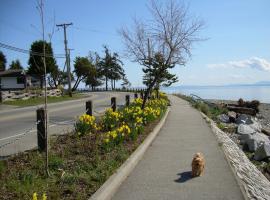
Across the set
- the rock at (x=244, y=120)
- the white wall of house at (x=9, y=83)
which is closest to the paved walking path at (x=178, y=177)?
the rock at (x=244, y=120)

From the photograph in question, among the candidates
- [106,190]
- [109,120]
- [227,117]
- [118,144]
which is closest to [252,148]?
[109,120]

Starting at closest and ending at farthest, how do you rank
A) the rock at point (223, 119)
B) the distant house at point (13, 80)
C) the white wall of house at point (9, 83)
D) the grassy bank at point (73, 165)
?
the grassy bank at point (73, 165), the rock at point (223, 119), the distant house at point (13, 80), the white wall of house at point (9, 83)

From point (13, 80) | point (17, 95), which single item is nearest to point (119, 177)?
point (17, 95)

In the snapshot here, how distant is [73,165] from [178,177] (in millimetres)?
1934

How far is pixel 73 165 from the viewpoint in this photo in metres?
7.89

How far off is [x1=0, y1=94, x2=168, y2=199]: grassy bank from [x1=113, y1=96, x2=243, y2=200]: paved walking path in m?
0.47

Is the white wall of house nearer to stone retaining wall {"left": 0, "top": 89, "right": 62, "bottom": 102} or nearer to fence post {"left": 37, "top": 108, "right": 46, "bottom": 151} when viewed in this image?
stone retaining wall {"left": 0, "top": 89, "right": 62, "bottom": 102}

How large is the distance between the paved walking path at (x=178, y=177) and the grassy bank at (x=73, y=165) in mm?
470

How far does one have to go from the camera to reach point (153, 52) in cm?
2356

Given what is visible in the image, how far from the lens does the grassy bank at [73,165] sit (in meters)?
6.18

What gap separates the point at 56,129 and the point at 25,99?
2455cm

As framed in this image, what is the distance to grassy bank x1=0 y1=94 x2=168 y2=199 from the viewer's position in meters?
6.18

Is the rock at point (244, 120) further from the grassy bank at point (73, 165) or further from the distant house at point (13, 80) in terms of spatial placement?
the distant house at point (13, 80)

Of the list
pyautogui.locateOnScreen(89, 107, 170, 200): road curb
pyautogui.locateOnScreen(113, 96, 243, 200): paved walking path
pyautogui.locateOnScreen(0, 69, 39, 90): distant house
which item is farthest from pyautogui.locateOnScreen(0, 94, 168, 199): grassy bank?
pyautogui.locateOnScreen(0, 69, 39, 90): distant house
